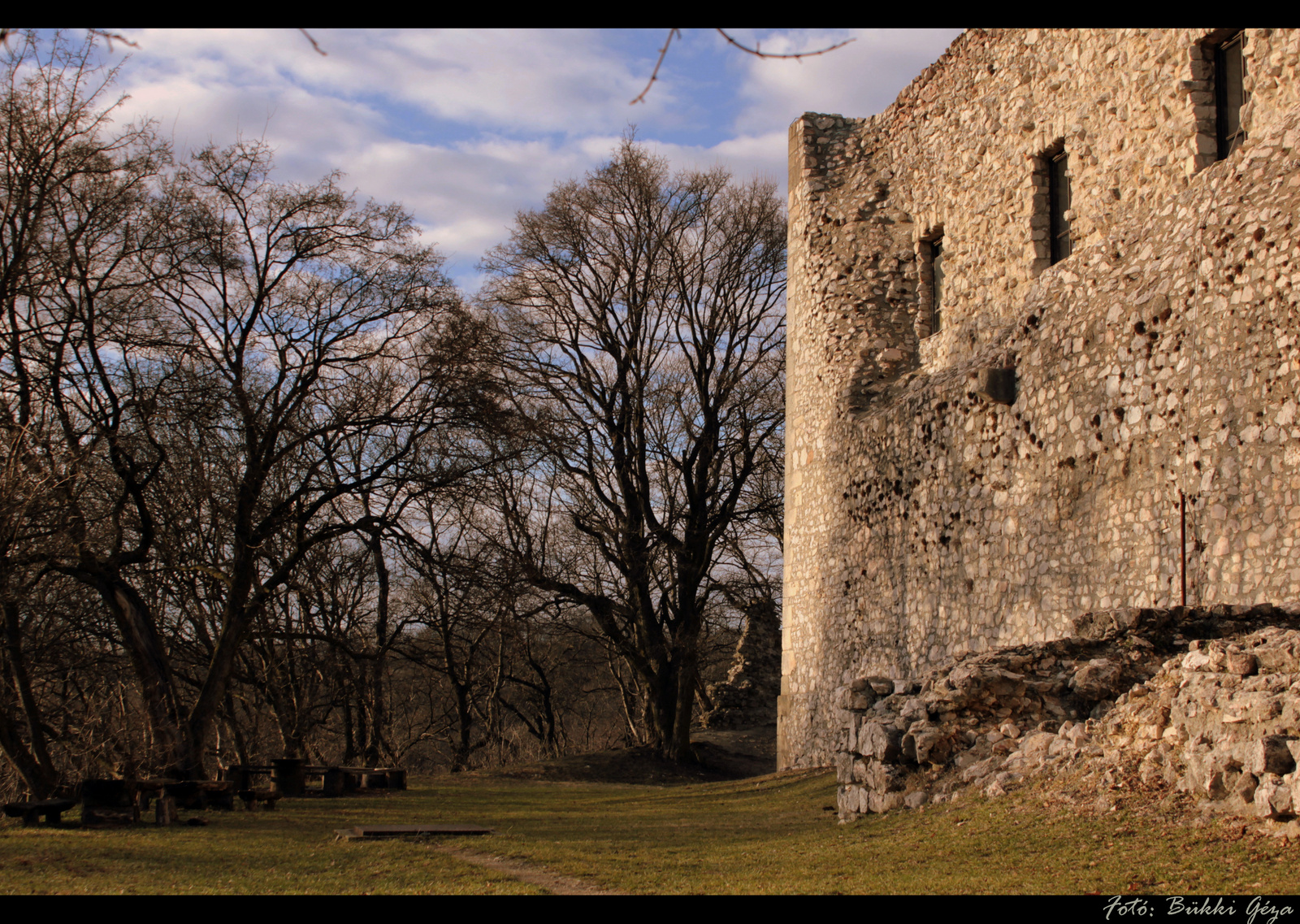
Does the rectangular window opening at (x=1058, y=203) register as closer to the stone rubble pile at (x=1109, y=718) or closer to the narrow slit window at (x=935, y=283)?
the narrow slit window at (x=935, y=283)

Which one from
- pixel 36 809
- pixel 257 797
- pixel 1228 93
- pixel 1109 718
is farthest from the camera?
pixel 257 797

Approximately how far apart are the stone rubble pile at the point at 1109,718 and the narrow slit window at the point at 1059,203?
5.21m

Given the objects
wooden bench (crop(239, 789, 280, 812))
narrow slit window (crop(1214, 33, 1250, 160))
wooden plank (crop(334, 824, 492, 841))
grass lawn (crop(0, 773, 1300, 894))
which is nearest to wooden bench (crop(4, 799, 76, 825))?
grass lawn (crop(0, 773, 1300, 894))

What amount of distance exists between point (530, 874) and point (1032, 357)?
25.8 ft

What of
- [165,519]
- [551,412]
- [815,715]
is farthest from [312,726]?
[815,715]

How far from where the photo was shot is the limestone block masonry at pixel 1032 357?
888cm

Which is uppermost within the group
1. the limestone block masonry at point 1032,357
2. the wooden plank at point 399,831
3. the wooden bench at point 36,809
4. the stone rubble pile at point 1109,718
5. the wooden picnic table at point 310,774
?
the limestone block masonry at point 1032,357

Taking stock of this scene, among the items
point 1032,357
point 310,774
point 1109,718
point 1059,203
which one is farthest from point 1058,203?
point 310,774

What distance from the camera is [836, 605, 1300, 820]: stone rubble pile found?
5.90 meters

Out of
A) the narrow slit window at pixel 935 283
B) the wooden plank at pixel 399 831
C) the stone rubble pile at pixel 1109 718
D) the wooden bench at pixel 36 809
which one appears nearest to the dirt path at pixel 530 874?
the wooden plank at pixel 399 831

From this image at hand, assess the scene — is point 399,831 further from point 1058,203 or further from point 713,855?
point 1058,203

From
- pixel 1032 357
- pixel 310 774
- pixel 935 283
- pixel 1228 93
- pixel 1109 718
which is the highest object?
pixel 1228 93

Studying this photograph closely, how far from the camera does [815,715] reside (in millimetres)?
16656

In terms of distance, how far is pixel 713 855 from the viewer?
774cm
